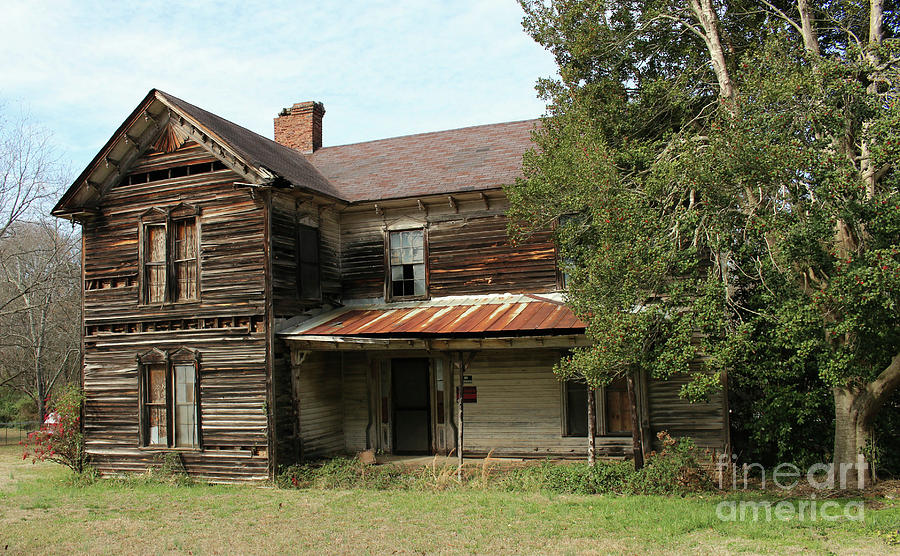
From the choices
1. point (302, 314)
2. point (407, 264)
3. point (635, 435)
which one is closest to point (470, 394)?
point (407, 264)

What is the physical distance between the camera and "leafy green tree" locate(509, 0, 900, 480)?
26.9 feet

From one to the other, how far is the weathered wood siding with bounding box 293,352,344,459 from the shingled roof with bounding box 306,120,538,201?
379 cm

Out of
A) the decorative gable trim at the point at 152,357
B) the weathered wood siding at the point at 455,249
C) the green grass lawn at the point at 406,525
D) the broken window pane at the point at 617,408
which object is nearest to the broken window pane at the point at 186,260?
the decorative gable trim at the point at 152,357

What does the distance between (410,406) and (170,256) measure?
5979 mm

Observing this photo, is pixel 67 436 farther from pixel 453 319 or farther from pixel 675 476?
pixel 675 476

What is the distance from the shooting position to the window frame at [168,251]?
14016mm

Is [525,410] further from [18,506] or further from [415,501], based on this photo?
[18,506]

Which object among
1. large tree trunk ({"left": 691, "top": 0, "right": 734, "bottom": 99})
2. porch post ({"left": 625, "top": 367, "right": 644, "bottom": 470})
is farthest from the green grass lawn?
large tree trunk ({"left": 691, "top": 0, "right": 734, "bottom": 99})

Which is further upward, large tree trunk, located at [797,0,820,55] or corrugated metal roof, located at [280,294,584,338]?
large tree trunk, located at [797,0,820,55]

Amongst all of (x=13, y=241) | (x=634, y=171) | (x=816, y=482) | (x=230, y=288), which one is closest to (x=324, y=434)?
(x=230, y=288)

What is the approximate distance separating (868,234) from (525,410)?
7498 mm

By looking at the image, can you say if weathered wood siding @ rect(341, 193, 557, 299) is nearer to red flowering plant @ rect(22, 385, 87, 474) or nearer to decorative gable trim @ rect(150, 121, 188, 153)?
decorative gable trim @ rect(150, 121, 188, 153)

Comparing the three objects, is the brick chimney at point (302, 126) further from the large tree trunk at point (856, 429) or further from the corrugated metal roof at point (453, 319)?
the large tree trunk at point (856, 429)

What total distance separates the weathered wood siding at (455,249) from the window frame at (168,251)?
3.23m
